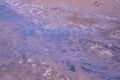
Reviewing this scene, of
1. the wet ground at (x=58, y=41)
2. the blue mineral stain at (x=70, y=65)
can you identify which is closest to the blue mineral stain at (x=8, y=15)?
the wet ground at (x=58, y=41)

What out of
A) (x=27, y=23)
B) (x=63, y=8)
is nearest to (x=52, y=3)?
(x=63, y=8)

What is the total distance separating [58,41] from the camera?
158 inches

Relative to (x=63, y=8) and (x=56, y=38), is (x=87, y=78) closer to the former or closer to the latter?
(x=56, y=38)

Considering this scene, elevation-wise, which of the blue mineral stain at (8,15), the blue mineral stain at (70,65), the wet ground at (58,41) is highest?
the blue mineral stain at (8,15)

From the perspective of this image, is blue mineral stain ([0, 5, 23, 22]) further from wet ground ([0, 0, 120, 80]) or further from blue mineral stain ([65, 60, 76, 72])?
blue mineral stain ([65, 60, 76, 72])

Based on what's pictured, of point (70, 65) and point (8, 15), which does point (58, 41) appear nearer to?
point (70, 65)

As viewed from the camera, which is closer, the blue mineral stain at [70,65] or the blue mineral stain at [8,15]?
the blue mineral stain at [70,65]

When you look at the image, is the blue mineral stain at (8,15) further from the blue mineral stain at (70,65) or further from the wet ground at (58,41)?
the blue mineral stain at (70,65)

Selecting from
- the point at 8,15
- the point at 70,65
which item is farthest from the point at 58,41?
the point at 8,15

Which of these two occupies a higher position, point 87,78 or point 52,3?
point 52,3

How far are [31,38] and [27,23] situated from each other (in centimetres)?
76

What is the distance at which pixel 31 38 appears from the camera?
4.08 m

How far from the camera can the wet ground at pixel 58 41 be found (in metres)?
3.18

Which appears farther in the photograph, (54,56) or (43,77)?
(54,56)
